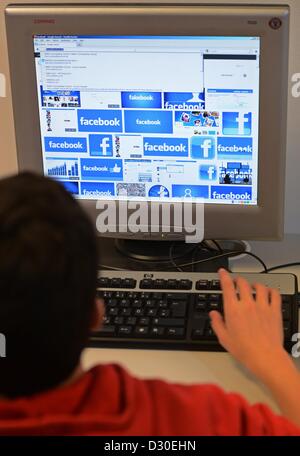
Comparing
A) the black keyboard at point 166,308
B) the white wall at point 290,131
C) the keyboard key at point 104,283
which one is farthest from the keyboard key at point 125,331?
the white wall at point 290,131

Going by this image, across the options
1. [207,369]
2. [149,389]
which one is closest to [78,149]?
[207,369]

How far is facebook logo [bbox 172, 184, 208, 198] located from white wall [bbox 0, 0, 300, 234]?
0.23 m

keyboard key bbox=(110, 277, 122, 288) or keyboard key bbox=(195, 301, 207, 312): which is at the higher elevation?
keyboard key bbox=(110, 277, 122, 288)

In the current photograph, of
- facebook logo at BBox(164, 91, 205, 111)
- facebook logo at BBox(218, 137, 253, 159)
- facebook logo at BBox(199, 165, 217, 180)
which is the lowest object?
facebook logo at BBox(199, 165, 217, 180)

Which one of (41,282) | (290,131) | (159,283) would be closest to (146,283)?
(159,283)

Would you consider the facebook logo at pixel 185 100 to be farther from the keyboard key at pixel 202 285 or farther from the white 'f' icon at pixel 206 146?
the keyboard key at pixel 202 285

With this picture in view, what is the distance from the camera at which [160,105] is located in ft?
3.90

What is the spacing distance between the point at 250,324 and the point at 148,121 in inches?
15.6

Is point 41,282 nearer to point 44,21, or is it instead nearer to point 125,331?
point 125,331

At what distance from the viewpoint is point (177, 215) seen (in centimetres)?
123

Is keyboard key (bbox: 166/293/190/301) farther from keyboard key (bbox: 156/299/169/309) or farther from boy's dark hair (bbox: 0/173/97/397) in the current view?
boy's dark hair (bbox: 0/173/97/397)

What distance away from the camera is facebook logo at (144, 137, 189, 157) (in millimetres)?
1207

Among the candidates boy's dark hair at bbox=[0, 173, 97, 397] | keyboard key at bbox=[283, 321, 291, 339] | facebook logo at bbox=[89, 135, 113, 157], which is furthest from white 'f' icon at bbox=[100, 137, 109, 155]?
boy's dark hair at bbox=[0, 173, 97, 397]
